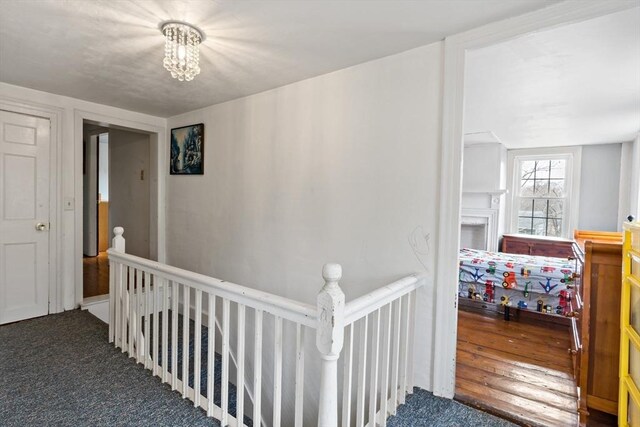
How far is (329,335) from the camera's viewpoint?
1.16m

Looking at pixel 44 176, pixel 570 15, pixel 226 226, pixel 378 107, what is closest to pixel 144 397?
pixel 226 226

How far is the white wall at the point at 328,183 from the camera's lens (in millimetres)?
1892

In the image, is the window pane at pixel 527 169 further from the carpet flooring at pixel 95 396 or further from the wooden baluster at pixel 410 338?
the carpet flooring at pixel 95 396

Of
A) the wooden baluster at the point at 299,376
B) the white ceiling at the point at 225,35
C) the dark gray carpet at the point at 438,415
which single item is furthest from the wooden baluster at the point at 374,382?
the white ceiling at the point at 225,35

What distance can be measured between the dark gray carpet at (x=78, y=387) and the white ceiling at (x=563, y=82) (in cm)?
264

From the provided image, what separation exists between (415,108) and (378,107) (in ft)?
0.83

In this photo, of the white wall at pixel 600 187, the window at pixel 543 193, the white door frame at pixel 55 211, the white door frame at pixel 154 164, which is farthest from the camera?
the window at pixel 543 193

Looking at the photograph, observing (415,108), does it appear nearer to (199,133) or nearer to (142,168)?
(199,133)

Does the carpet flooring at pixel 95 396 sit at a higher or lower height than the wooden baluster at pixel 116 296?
lower

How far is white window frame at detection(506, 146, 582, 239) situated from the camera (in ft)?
15.7

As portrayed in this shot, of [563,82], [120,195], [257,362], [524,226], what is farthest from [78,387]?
[524,226]

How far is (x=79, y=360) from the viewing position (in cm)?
214

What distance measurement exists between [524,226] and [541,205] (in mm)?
409

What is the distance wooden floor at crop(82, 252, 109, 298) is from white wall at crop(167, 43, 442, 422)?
51.2 inches
